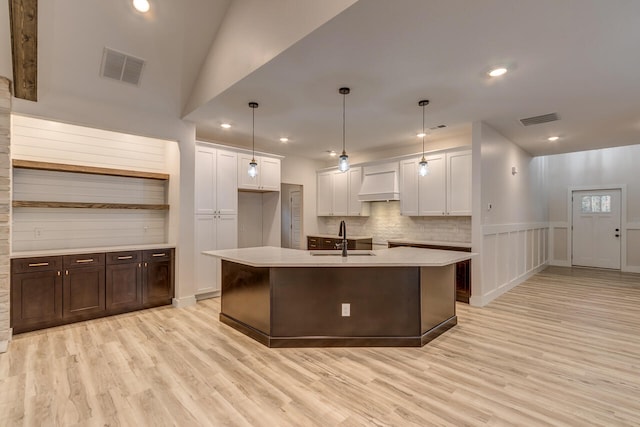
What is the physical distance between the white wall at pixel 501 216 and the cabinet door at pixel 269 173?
3383mm

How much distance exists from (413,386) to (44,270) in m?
4.16

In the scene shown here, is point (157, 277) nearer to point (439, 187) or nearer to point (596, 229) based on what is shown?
point (439, 187)

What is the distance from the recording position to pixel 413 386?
2.50m

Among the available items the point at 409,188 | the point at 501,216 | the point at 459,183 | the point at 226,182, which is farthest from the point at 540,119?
the point at 226,182

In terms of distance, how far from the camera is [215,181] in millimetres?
5184

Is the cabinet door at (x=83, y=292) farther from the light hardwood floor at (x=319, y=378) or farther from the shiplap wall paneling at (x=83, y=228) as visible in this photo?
the shiplap wall paneling at (x=83, y=228)

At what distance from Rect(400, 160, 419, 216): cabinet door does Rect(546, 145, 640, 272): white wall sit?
200 inches

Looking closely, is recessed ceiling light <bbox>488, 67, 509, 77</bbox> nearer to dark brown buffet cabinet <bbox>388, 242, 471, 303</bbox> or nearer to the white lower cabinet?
dark brown buffet cabinet <bbox>388, 242, 471, 303</bbox>

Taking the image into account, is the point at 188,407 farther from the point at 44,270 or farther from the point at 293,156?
the point at 293,156

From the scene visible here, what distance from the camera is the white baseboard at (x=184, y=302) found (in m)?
4.68

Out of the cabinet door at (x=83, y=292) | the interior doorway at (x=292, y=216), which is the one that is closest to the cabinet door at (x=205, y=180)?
the cabinet door at (x=83, y=292)

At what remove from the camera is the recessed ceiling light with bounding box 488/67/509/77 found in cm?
297

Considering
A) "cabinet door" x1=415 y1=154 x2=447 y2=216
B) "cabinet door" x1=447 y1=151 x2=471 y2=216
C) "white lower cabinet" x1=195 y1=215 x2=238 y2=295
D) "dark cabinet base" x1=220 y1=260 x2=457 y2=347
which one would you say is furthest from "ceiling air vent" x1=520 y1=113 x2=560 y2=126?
"white lower cabinet" x1=195 y1=215 x2=238 y2=295

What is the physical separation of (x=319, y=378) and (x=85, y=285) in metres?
3.27
